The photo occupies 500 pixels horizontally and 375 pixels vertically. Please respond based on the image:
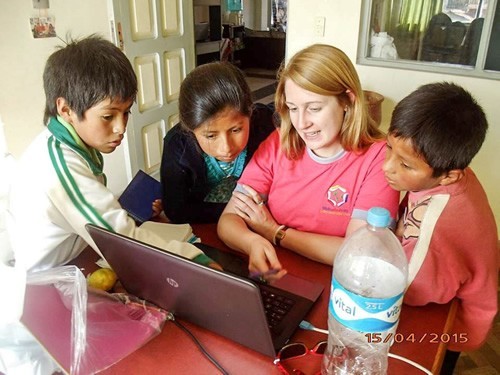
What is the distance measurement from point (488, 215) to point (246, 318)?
0.59 m

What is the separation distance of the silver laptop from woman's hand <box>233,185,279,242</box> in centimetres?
25

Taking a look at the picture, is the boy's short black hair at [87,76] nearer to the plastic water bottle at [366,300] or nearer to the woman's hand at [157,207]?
the woman's hand at [157,207]

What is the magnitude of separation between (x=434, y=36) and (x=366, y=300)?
2614mm

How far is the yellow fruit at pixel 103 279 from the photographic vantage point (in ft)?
3.11

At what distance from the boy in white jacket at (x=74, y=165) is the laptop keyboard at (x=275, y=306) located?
18 cm

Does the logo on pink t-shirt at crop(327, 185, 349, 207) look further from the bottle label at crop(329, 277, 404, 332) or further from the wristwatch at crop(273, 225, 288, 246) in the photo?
the bottle label at crop(329, 277, 404, 332)

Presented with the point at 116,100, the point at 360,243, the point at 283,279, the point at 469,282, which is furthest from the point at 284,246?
the point at 116,100

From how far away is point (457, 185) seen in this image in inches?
34.6

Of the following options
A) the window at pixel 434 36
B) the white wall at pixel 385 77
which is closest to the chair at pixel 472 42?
the window at pixel 434 36

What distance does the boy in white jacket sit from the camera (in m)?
0.94

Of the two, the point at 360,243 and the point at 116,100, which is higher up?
the point at 116,100

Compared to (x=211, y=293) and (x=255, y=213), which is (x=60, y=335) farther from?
(x=255, y=213)

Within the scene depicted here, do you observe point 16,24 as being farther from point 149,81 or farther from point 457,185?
point 457,185

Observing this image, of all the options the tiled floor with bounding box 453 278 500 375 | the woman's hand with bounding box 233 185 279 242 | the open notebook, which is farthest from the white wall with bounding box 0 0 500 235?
Answer: the woman's hand with bounding box 233 185 279 242
